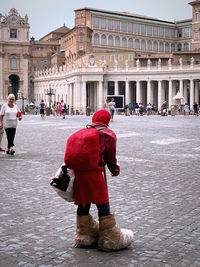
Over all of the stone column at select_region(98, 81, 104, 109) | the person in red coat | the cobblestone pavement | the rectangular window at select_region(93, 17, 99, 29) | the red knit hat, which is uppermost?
the rectangular window at select_region(93, 17, 99, 29)

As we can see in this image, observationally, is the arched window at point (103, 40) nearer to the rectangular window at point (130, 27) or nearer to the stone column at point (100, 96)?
the rectangular window at point (130, 27)

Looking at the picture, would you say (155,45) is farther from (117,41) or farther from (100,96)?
(100,96)

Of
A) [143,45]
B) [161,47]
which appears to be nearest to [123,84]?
[143,45]

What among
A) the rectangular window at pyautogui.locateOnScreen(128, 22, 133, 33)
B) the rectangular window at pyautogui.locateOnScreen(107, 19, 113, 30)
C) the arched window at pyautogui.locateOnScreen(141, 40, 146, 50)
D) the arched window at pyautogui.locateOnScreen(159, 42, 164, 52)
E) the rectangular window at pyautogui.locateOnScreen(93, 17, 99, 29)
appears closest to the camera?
the rectangular window at pyautogui.locateOnScreen(93, 17, 99, 29)

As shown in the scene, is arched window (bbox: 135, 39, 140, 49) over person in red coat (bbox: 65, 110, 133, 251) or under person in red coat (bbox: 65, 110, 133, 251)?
over

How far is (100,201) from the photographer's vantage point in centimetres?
460

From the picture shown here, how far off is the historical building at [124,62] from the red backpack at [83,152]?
6132cm

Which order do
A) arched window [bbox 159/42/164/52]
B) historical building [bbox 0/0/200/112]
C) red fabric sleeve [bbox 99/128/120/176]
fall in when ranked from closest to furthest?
→ red fabric sleeve [bbox 99/128/120/176]
historical building [bbox 0/0/200/112]
arched window [bbox 159/42/164/52]

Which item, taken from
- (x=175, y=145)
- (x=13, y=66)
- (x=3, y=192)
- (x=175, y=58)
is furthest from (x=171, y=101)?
(x=3, y=192)

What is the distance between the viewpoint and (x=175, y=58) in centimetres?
8031

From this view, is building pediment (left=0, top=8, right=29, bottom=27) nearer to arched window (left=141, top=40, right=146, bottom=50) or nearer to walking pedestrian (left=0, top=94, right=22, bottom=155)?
arched window (left=141, top=40, right=146, bottom=50)

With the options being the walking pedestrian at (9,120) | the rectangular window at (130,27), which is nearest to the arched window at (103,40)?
the rectangular window at (130,27)

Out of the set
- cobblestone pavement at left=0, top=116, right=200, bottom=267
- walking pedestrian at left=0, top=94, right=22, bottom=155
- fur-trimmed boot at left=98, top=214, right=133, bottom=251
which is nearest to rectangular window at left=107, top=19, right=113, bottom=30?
walking pedestrian at left=0, top=94, right=22, bottom=155

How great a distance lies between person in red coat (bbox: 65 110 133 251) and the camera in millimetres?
4578
